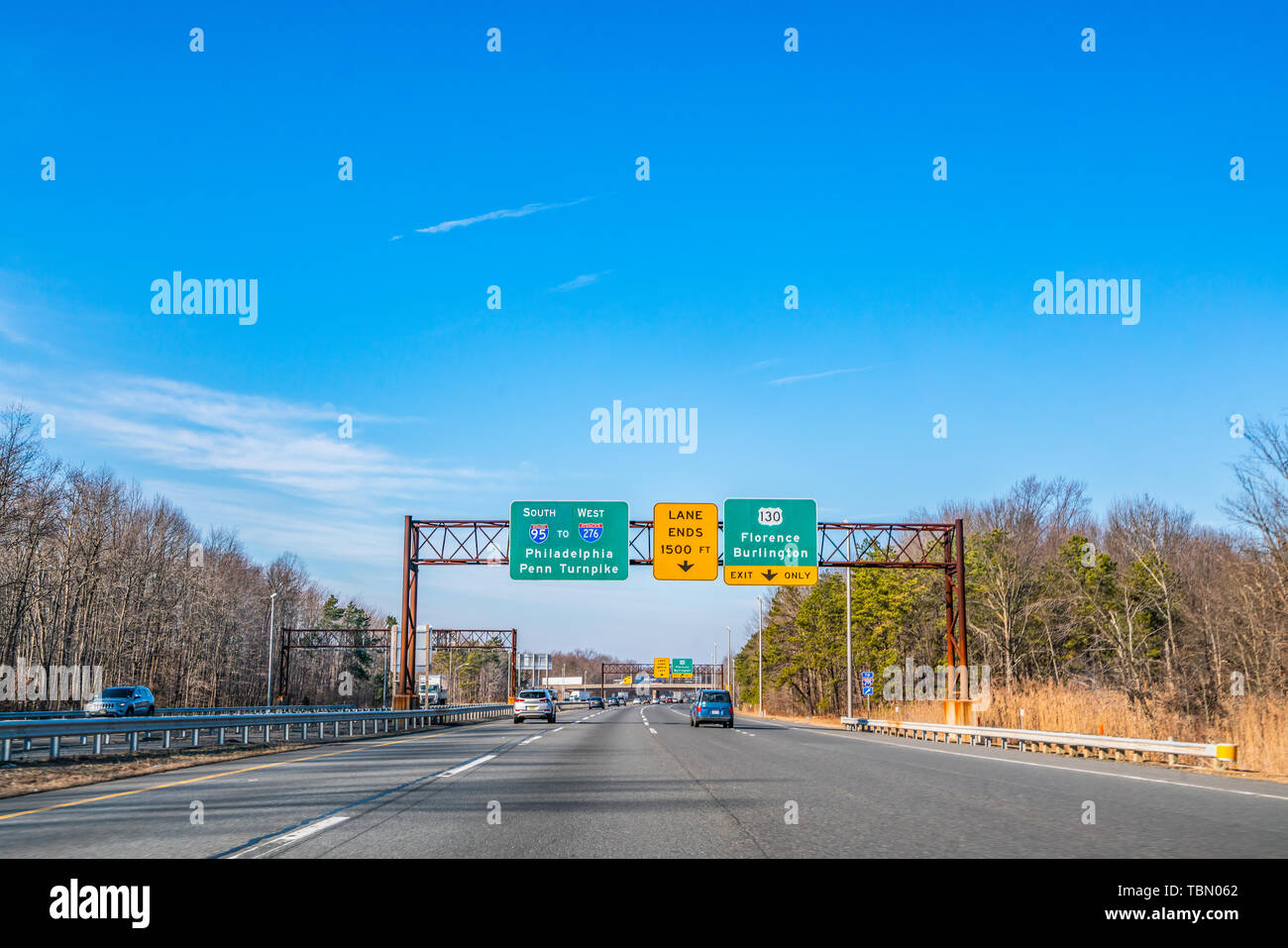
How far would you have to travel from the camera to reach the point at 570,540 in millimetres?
42031

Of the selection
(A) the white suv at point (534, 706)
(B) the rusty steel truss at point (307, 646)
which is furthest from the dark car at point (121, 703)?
(B) the rusty steel truss at point (307, 646)

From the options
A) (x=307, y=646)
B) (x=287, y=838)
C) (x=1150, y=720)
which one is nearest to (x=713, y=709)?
(x=1150, y=720)

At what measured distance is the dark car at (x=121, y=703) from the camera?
136ft

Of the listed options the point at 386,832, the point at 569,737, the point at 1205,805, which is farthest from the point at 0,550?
the point at 1205,805

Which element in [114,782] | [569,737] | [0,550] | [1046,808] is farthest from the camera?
[0,550]

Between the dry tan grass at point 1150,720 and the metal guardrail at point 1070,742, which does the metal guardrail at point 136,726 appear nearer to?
the metal guardrail at point 1070,742

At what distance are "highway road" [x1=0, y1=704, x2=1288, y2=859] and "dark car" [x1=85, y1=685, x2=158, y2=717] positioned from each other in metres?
25.0

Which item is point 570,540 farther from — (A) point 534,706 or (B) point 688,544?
(A) point 534,706

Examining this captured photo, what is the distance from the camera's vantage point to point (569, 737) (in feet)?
109

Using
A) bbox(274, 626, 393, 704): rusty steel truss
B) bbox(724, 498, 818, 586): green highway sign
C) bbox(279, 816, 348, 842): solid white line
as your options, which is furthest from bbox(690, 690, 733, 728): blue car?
bbox(279, 816, 348, 842): solid white line

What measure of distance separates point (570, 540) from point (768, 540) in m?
8.32
